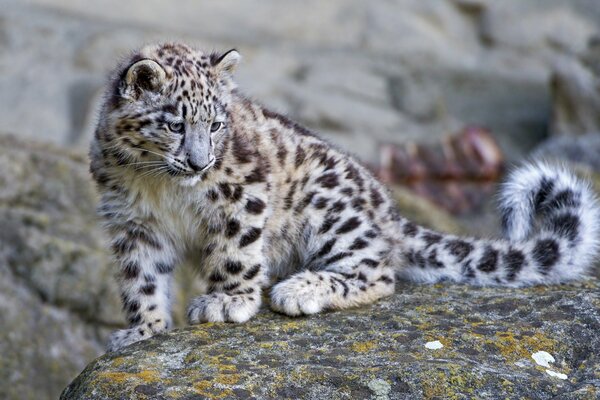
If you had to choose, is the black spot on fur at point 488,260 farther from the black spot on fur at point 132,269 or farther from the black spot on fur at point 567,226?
the black spot on fur at point 132,269

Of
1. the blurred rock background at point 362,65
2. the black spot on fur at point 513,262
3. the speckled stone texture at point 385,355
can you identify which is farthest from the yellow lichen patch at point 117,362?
the blurred rock background at point 362,65

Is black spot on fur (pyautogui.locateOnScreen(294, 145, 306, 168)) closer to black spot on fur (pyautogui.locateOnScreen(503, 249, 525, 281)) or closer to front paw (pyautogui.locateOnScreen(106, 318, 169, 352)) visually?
front paw (pyautogui.locateOnScreen(106, 318, 169, 352))

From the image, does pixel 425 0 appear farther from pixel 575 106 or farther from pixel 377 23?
pixel 575 106

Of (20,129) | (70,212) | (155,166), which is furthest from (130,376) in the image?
(20,129)

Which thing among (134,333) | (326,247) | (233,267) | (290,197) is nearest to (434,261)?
(326,247)

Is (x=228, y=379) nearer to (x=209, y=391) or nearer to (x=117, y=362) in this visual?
(x=209, y=391)
